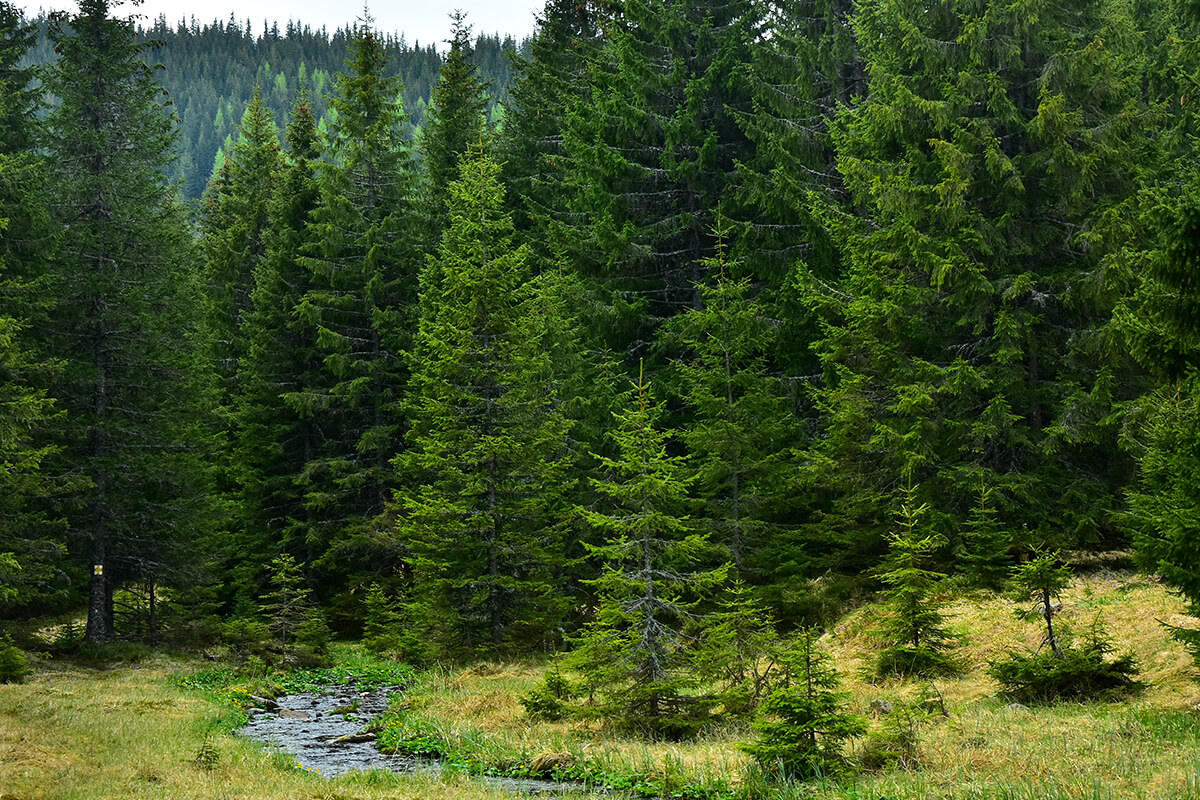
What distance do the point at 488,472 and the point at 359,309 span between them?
15385mm

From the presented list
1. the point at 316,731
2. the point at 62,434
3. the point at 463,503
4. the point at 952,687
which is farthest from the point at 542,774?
the point at 62,434

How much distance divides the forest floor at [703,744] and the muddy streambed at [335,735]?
46 centimetres

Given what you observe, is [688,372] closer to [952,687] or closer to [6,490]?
[952,687]

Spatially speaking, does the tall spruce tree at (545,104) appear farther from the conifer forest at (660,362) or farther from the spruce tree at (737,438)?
the spruce tree at (737,438)

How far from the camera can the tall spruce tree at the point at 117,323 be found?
26.7m

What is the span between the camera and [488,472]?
71.6 ft

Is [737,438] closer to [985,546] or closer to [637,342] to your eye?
[985,546]

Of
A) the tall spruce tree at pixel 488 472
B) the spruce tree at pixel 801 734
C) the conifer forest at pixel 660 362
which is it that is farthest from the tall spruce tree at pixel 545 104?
the spruce tree at pixel 801 734

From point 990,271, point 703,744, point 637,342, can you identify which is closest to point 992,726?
point 703,744

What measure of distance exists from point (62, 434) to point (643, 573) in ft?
67.3

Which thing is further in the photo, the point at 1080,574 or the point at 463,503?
the point at 463,503

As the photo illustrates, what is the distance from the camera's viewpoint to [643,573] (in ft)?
45.8

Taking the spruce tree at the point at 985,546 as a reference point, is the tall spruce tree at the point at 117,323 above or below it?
above

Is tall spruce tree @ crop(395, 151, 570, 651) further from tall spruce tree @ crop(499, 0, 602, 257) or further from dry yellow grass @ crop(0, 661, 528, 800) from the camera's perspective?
tall spruce tree @ crop(499, 0, 602, 257)
